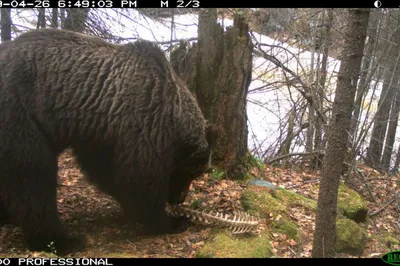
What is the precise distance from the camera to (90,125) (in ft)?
17.0

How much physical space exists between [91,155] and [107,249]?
3.86 feet

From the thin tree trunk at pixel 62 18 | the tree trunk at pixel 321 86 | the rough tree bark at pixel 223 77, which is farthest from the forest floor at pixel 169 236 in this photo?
the thin tree trunk at pixel 62 18

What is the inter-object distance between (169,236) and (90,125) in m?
1.70

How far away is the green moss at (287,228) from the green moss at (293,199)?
0.59 metres

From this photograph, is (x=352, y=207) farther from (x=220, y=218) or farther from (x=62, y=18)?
(x=62, y=18)

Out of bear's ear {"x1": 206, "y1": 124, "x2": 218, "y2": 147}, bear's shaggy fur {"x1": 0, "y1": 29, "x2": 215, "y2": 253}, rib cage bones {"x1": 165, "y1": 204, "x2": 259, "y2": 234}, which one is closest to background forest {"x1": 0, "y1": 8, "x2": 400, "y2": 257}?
rib cage bones {"x1": 165, "y1": 204, "x2": 259, "y2": 234}

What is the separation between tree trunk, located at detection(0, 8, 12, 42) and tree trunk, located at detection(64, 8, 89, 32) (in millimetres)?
1037

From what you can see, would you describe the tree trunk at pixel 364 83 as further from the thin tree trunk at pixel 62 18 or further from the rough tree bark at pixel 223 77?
the thin tree trunk at pixel 62 18

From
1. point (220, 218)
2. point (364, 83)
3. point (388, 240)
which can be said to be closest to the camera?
point (220, 218)

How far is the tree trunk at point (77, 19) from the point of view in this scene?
836 centimetres

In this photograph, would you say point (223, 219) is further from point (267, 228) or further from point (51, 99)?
point (51, 99)

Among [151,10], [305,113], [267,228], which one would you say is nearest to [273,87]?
[305,113]

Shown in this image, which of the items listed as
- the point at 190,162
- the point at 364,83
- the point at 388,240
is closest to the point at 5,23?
the point at 190,162

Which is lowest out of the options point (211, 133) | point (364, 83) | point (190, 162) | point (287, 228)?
point (287, 228)
